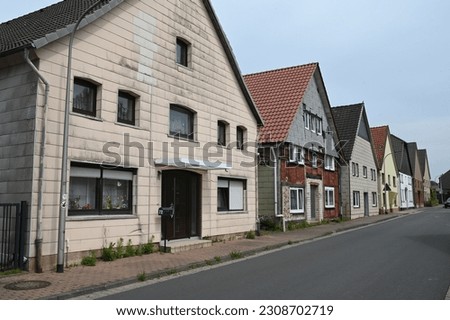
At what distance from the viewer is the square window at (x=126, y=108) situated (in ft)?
40.4

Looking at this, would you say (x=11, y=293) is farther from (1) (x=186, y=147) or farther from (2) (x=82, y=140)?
(1) (x=186, y=147)

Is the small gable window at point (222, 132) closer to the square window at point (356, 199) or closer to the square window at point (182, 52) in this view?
the square window at point (182, 52)

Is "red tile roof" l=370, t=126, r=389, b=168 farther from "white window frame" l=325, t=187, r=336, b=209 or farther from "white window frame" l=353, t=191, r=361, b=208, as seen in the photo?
"white window frame" l=325, t=187, r=336, b=209

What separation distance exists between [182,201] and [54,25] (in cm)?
683

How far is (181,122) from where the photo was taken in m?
14.8

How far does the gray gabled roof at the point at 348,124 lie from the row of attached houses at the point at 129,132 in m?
11.6

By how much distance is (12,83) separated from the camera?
34.3 feet

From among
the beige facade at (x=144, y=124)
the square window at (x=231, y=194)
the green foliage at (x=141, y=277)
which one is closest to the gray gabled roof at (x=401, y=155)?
the square window at (x=231, y=194)

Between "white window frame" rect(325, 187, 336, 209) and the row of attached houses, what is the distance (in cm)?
621

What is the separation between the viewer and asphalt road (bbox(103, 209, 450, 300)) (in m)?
7.25

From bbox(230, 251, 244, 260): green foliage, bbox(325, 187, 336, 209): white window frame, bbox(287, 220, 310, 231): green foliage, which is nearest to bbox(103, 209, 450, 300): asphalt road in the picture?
bbox(230, 251, 244, 260): green foliage

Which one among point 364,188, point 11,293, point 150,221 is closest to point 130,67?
point 150,221

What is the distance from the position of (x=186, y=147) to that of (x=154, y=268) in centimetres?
532
